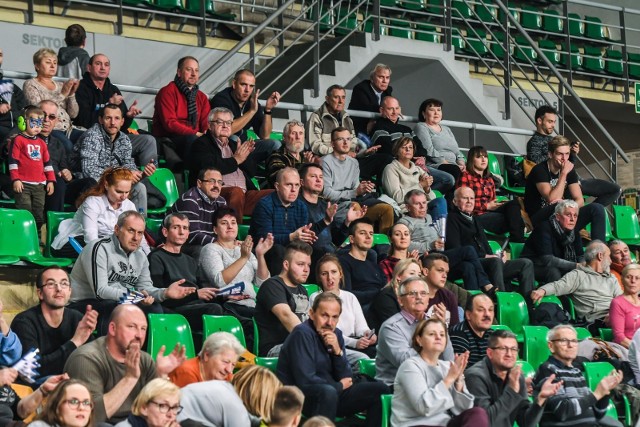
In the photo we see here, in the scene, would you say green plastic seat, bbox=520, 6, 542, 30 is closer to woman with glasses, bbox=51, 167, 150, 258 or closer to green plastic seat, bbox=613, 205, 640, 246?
green plastic seat, bbox=613, 205, 640, 246

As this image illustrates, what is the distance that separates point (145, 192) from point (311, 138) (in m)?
2.05

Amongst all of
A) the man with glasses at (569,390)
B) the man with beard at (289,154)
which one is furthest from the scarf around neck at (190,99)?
the man with glasses at (569,390)

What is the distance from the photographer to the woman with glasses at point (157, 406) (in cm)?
564

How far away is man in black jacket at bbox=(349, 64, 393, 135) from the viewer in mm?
11273

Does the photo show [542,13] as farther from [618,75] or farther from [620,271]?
[620,271]

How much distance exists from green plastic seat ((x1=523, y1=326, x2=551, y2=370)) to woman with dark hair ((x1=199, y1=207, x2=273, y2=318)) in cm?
173

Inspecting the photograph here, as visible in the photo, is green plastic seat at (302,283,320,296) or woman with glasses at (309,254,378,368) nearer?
woman with glasses at (309,254,378,368)

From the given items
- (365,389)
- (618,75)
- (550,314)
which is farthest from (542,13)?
(365,389)

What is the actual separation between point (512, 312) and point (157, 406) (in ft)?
13.3

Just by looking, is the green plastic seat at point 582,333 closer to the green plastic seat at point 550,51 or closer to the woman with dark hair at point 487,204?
the woman with dark hair at point 487,204

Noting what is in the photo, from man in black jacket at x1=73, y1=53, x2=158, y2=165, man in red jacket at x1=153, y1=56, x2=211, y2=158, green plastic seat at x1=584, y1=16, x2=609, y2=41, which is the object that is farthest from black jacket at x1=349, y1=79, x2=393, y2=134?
green plastic seat at x1=584, y1=16, x2=609, y2=41

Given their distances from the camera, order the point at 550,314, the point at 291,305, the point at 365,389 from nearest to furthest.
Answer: the point at 365,389 → the point at 291,305 → the point at 550,314

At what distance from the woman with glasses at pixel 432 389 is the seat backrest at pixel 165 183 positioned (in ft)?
9.42

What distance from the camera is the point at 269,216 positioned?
8.80 m
